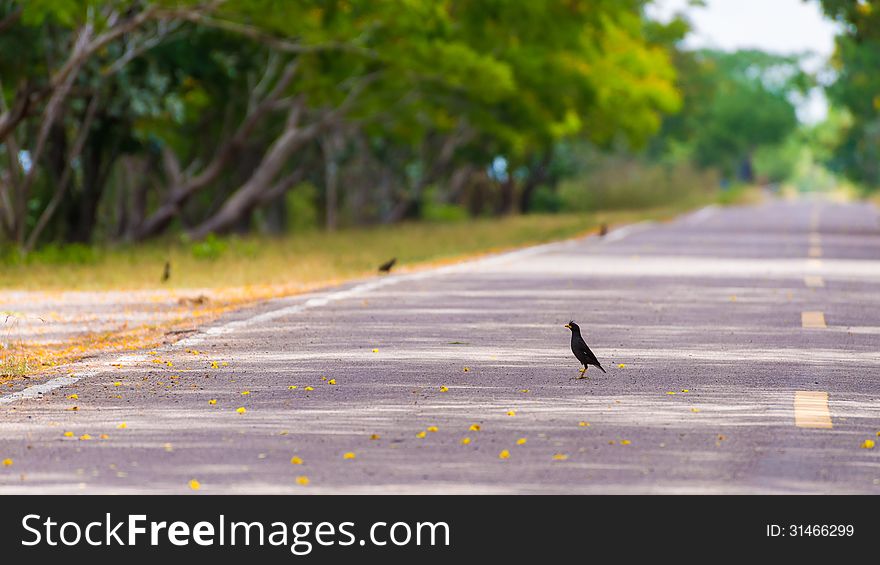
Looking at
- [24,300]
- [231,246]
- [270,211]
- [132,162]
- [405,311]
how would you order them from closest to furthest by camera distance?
[405,311]
[24,300]
[231,246]
[132,162]
[270,211]

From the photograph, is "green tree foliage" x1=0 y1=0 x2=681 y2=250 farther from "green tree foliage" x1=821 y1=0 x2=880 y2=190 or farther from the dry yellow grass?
"green tree foliage" x1=821 y1=0 x2=880 y2=190

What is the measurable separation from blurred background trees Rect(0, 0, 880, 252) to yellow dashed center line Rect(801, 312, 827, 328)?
41.4ft

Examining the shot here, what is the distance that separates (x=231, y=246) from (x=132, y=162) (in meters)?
12.8

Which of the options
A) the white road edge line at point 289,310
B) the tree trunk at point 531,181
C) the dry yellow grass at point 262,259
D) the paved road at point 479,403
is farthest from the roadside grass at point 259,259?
the tree trunk at point 531,181

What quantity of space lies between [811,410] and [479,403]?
6.10 feet

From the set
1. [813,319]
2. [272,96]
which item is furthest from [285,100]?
[813,319]

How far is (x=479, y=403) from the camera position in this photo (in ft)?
36.3

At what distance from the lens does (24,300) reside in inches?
793

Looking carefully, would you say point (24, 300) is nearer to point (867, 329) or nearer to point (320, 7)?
point (867, 329)

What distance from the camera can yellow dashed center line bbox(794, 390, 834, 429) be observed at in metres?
10.3

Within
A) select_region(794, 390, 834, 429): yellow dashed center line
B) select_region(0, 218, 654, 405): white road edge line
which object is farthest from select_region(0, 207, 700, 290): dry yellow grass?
select_region(794, 390, 834, 429): yellow dashed center line
